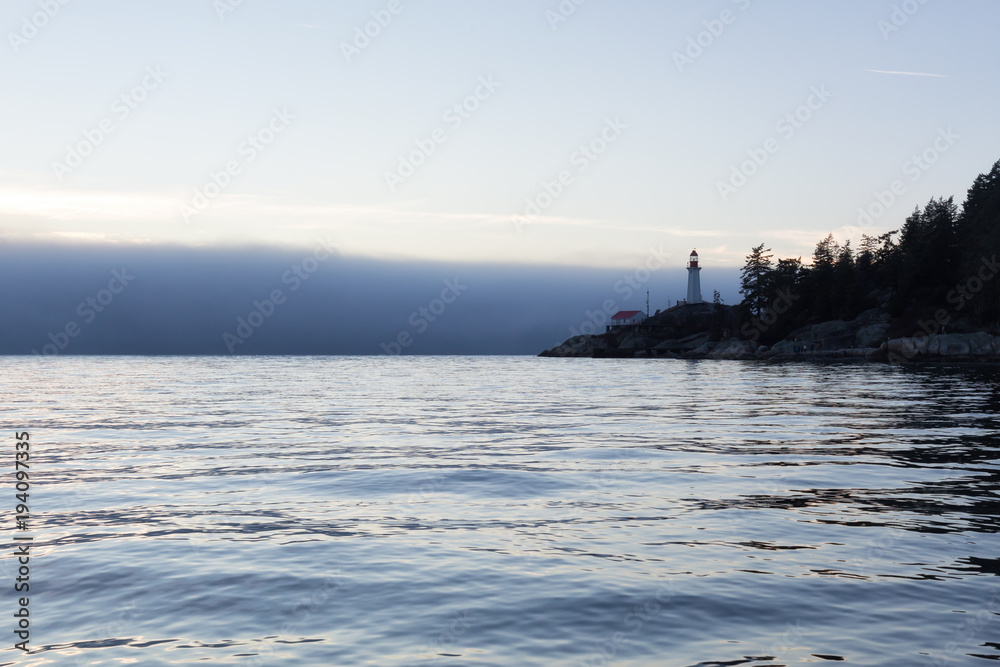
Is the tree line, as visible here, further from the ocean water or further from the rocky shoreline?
the ocean water

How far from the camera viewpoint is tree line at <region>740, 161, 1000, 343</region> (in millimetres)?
110000

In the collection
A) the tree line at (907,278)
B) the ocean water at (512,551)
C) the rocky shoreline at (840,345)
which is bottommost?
the ocean water at (512,551)

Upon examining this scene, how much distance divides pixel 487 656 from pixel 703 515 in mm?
7265

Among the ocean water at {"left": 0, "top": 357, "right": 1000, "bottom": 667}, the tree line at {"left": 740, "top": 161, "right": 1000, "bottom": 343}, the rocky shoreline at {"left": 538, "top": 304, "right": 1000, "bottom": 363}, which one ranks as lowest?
the ocean water at {"left": 0, "top": 357, "right": 1000, "bottom": 667}

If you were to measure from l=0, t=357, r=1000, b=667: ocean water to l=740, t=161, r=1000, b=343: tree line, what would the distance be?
101267 mm

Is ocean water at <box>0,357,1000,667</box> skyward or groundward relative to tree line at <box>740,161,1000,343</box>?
groundward

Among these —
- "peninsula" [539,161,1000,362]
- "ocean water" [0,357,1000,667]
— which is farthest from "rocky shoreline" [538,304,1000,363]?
"ocean water" [0,357,1000,667]

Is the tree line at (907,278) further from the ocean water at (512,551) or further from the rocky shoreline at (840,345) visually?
the ocean water at (512,551)

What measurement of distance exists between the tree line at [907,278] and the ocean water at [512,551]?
101267 mm

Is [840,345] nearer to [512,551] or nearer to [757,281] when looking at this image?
[757,281]

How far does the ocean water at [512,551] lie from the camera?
7.71 metres

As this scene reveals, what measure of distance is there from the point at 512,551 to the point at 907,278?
13290 cm

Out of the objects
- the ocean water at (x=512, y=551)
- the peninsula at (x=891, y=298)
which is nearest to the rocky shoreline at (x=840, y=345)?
the peninsula at (x=891, y=298)

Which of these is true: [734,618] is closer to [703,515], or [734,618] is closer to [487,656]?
[487,656]
